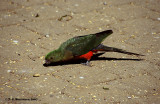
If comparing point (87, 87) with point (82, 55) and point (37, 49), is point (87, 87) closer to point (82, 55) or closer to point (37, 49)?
point (82, 55)

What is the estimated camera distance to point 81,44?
14.4 feet

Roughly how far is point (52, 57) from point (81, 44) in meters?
0.46

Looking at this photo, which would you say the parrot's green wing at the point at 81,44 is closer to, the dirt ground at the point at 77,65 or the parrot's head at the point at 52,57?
the parrot's head at the point at 52,57

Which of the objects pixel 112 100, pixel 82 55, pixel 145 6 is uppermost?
pixel 145 6

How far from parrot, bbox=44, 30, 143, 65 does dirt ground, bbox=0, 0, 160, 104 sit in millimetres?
143

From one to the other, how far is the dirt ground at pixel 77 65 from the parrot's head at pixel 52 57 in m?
0.12

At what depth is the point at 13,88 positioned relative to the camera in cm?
375

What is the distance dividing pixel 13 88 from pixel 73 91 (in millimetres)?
742

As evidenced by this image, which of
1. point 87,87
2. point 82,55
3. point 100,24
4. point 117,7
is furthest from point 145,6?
point 87,87

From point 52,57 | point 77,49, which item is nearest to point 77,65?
point 77,49

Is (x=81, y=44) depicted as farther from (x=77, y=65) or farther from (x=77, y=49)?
(x=77, y=65)

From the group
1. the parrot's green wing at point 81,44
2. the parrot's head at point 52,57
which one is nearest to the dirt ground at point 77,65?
the parrot's head at point 52,57

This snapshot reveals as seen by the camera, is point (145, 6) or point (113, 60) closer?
point (113, 60)

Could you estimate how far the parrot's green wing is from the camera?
4.34 m
